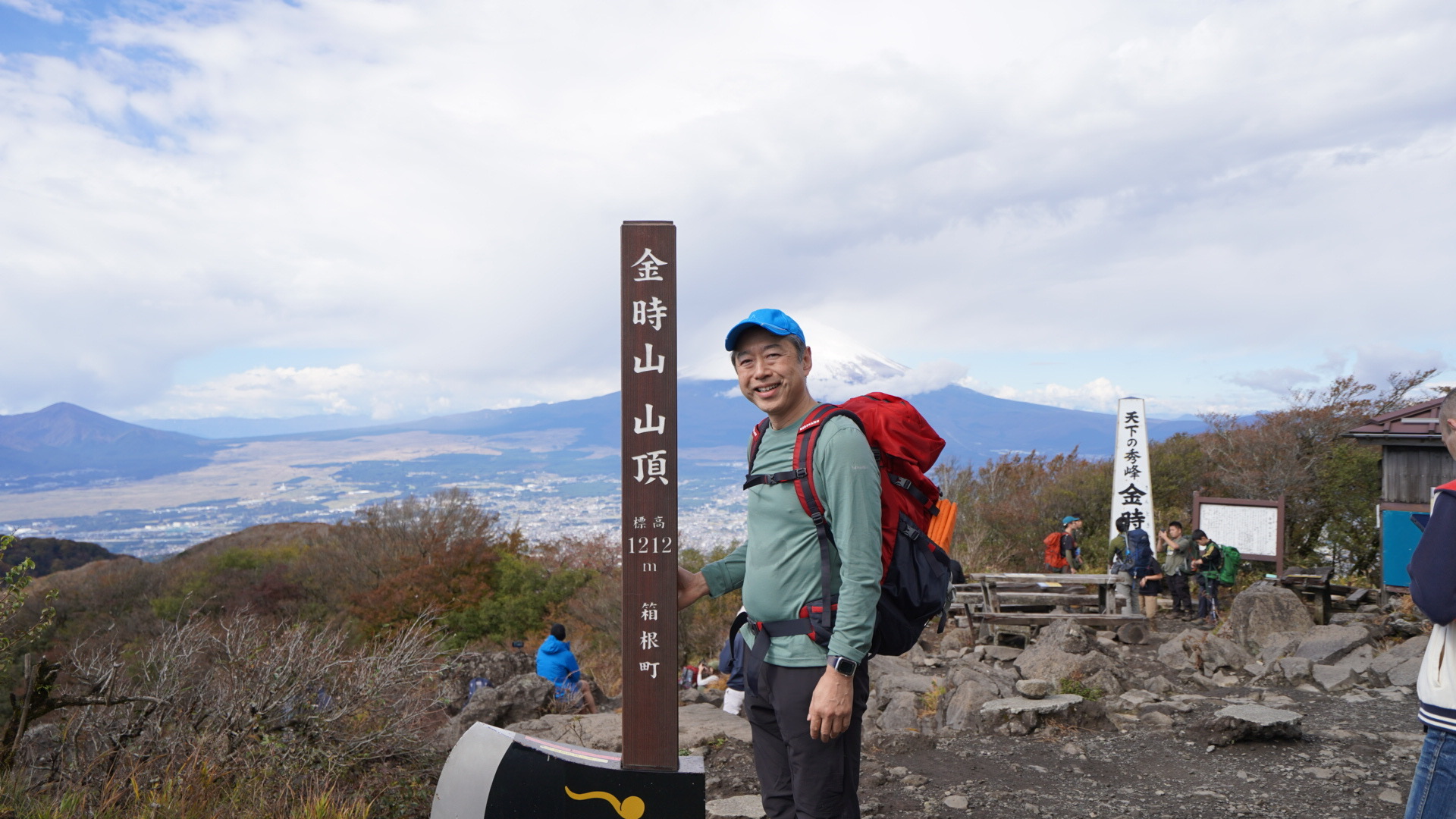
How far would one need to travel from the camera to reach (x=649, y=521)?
2.91 metres

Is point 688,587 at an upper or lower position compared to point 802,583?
lower

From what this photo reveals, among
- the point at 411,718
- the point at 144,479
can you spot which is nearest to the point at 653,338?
the point at 411,718

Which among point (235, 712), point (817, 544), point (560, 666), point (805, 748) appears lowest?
point (560, 666)

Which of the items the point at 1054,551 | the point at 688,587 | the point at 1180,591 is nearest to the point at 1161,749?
the point at 688,587

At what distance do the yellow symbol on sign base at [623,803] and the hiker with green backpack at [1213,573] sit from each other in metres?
10.1

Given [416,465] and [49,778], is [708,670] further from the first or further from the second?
[416,465]

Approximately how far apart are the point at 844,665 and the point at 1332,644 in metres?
7.46

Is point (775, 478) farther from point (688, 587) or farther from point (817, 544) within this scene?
point (688, 587)

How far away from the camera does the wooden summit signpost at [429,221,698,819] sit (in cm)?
285

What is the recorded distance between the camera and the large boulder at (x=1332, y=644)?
7.25 meters

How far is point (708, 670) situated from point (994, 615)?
4.54 metres

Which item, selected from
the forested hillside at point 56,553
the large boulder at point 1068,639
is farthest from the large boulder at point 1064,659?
the forested hillside at point 56,553

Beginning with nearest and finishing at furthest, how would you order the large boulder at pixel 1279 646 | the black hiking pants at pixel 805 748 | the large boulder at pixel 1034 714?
the black hiking pants at pixel 805 748
the large boulder at pixel 1034 714
the large boulder at pixel 1279 646

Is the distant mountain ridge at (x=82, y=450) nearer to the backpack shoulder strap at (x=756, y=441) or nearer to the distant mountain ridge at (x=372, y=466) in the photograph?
the distant mountain ridge at (x=372, y=466)
